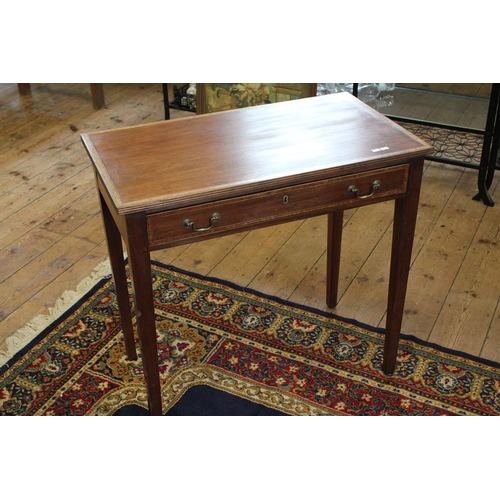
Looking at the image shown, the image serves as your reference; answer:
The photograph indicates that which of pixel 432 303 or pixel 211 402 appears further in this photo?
pixel 432 303

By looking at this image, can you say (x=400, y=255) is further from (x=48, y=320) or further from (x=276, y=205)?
(x=48, y=320)

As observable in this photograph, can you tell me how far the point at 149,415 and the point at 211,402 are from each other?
0.79ft

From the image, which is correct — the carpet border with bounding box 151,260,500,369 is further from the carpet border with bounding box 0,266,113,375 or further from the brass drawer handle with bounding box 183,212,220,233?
the brass drawer handle with bounding box 183,212,220,233

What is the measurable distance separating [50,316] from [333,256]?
1267 mm

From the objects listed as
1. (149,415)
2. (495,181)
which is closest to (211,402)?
(149,415)

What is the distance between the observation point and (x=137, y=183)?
6.37 feet

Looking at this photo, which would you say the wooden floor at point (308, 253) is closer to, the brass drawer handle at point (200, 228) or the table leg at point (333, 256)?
the table leg at point (333, 256)

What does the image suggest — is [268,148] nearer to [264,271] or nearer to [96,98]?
[264,271]

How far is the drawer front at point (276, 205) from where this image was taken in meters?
1.91

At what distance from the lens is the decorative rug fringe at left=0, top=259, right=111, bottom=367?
8.92ft

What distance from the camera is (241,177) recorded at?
197 cm

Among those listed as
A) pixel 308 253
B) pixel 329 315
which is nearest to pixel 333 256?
pixel 329 315

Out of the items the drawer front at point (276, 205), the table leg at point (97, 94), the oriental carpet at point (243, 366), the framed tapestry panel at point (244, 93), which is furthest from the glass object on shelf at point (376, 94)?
the drawer front at point (276, 205)

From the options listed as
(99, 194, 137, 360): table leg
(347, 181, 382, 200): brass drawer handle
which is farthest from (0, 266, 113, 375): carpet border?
(347, 181, 382, 200): brass drawer handle
